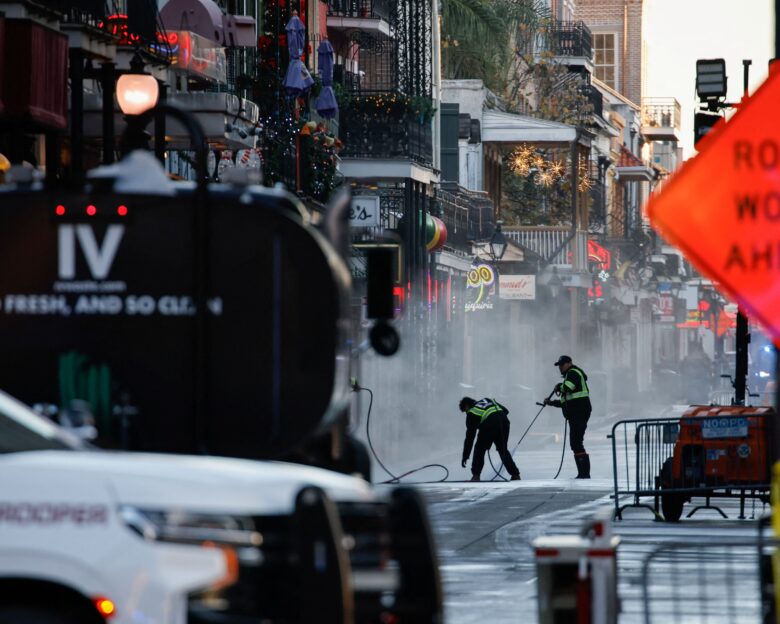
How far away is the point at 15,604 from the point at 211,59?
20430 mm

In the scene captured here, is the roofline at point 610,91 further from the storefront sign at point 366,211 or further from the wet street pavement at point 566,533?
the wet street pavement at point 566,533

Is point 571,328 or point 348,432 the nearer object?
point 348,432

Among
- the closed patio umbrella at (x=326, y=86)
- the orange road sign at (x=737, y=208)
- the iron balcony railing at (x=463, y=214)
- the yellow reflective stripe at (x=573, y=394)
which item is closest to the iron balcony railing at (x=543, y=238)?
the iron balcony railing at (x=463, y=214)

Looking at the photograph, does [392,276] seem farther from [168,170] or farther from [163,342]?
[168,170]

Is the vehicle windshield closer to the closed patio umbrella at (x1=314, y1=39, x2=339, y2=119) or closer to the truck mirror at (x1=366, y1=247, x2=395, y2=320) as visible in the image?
the truck mirror at (x1=366, y1=247, x2=395, y2=320)

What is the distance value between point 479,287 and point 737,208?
48032 mm

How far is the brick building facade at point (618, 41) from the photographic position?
12825 cm

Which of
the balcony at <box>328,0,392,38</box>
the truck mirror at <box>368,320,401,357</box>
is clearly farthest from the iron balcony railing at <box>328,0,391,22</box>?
the truck mirror at <box>368,320,401,357</box>

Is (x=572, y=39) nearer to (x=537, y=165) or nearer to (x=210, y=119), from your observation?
(x=537, y=165)

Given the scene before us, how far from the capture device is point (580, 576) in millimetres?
10086

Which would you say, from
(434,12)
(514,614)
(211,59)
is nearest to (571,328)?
(434,12)

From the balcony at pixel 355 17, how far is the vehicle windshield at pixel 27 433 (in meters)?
35.7

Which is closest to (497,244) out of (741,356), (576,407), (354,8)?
(354,8)

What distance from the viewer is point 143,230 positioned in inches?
449
